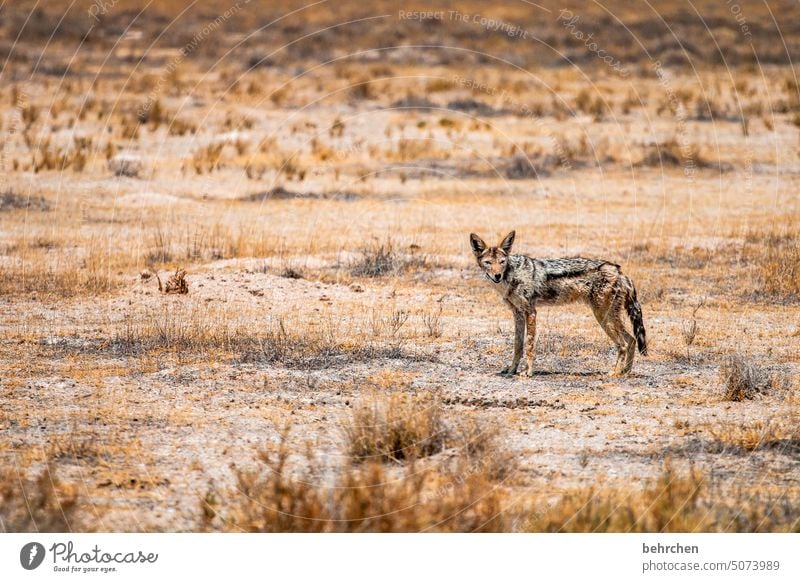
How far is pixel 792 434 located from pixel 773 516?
209cm

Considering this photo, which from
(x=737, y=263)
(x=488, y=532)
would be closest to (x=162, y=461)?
(x=488, y=532)

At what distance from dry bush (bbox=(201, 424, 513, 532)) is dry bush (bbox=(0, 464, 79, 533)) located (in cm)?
94

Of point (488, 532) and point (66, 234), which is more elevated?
point (66, 234)

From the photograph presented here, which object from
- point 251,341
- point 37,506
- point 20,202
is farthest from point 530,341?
point 20,202

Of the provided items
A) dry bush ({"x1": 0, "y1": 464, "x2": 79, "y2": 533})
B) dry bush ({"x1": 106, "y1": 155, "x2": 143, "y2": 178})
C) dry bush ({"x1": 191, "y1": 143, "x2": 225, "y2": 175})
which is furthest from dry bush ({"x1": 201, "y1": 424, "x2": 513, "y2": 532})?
dry bush ({"x1": 191, "y1": 143, "x2": 225, "y2": 175})

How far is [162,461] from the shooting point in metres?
9.23

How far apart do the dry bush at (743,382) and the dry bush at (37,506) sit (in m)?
6.44

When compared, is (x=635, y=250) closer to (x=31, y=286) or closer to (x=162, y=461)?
(x=31, y=286)

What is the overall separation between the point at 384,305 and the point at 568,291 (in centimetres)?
440

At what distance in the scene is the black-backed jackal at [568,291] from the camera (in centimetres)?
1198

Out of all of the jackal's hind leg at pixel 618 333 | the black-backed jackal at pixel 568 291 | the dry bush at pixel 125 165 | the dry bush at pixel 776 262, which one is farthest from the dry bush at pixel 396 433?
the dry bush at pixel 125 165

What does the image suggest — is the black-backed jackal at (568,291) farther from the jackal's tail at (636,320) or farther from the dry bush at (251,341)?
the dry bush at (251,341)

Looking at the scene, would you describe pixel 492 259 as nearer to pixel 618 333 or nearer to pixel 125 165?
pixel 618 333
